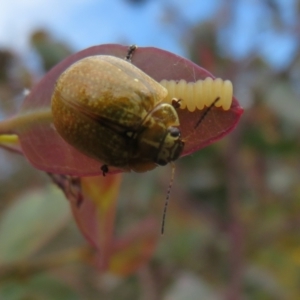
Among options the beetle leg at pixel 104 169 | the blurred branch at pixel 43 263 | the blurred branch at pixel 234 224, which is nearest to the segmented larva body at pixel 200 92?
the beetle leg at pixel 104 169

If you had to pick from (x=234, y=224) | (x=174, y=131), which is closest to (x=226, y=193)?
(x=234, y=224)

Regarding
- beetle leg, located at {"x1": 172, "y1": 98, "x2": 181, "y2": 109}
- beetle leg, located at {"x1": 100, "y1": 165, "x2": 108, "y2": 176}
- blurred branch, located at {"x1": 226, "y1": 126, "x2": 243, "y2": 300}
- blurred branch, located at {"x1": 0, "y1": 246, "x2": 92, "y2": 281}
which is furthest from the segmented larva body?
blurred branch, located at {"x1": 226, "y1": 126, "x2": 243, "y2": 300}

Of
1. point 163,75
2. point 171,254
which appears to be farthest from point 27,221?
point 171,254

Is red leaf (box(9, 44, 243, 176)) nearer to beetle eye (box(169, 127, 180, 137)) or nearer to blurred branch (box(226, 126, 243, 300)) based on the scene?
beetle eye (box(169, 127, 180, 137))

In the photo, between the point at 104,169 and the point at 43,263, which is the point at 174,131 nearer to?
the point at 104,169

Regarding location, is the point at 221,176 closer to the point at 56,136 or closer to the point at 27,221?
the point at 27,221
